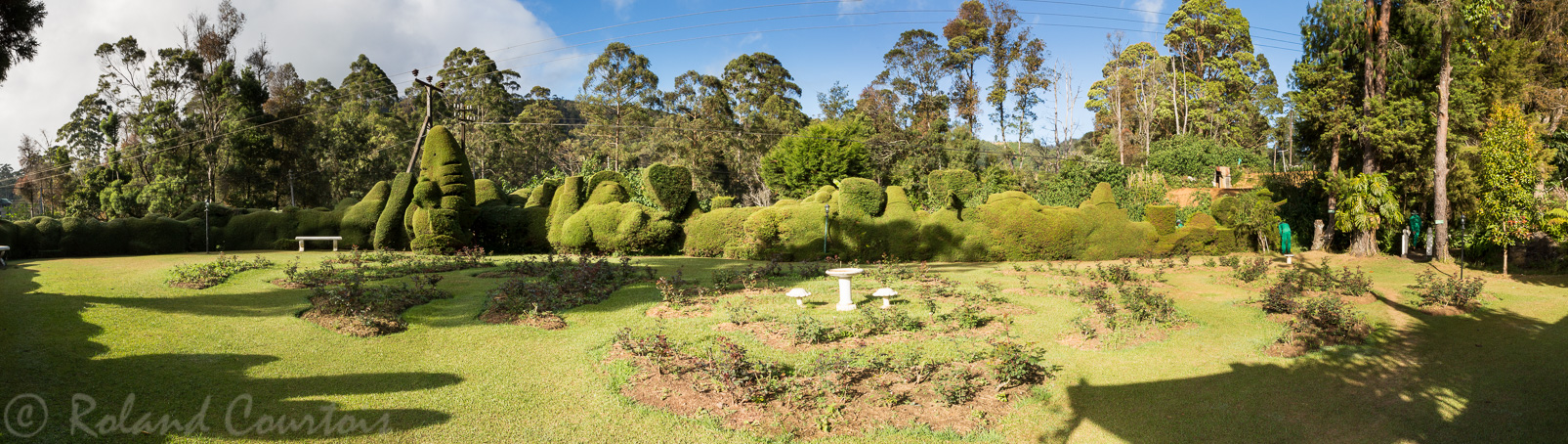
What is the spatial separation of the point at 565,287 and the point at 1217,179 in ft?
103

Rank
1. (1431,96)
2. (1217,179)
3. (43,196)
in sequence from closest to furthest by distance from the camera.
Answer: (1431,96)
(1217,179)
(43,196)

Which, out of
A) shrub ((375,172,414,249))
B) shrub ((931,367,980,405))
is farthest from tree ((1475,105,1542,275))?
shrub ((375,172,414,249))

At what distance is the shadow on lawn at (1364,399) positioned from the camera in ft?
15.8

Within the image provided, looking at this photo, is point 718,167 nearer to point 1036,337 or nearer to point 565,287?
point 565,287

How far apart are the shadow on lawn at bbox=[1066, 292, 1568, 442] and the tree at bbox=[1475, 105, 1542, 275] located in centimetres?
719

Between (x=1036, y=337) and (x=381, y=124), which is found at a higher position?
(x=381, y=124)

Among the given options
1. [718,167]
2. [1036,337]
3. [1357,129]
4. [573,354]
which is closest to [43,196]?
[718,167]

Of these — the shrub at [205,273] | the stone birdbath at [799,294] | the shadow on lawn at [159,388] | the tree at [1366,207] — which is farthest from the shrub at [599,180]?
the tree at [1366,207]

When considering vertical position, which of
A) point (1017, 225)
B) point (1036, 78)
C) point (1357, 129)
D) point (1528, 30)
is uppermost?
point (1036, 78)

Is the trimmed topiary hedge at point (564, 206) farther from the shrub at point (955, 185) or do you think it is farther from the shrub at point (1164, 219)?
the shrub at point (1164, 219)

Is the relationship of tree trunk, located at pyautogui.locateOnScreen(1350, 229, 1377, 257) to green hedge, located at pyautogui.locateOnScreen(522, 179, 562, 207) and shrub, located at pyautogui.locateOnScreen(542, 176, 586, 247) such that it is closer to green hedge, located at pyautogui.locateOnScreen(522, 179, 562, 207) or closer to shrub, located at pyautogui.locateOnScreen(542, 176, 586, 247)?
shrub, located at pyautogui.locateOnScreen(542, 176, 586, 247)

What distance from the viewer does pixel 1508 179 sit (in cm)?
1214

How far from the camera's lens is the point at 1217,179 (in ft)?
99.4

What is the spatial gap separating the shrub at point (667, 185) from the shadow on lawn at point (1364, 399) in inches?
504
